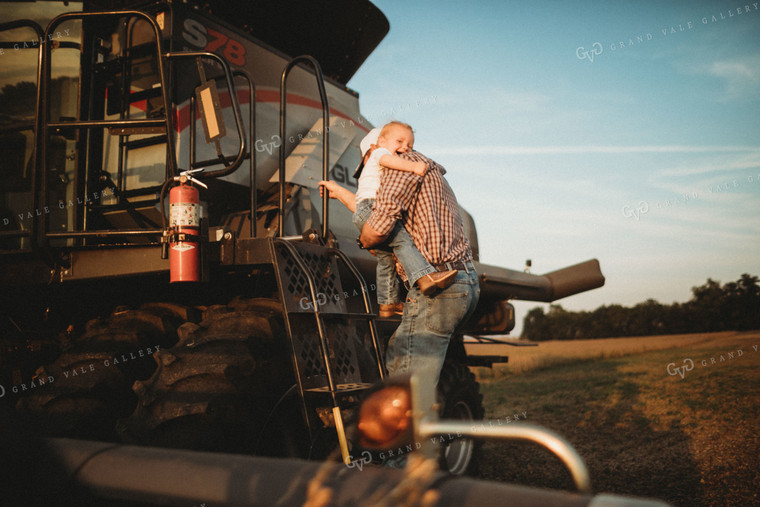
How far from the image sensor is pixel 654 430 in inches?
319

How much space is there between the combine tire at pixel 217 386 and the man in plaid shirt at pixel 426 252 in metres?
0.64

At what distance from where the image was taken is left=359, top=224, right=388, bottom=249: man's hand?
3.11 m

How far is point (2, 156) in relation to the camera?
436 centimetres

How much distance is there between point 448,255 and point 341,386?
86 centimetres

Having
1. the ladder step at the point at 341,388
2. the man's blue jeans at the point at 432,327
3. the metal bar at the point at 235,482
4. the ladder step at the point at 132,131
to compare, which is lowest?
the metal bar at the point at 235,482

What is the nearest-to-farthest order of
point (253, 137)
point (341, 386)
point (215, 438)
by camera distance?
point (215, 438) → point (341, 386) → point (253, 137)

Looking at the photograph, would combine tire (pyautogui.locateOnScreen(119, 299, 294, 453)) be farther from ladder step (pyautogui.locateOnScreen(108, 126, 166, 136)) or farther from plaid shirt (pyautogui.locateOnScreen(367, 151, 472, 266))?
ladder step (pyautogui.locateOnScreen(108, 126, 166, 136))

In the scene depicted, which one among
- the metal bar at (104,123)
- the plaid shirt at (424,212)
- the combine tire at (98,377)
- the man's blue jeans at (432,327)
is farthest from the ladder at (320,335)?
the metal bar at (104,123)

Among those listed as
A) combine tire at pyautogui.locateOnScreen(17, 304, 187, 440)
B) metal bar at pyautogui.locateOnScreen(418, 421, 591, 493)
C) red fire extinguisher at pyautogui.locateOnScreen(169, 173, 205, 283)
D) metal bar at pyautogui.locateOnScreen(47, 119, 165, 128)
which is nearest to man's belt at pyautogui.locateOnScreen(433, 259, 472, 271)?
red fire extinguisher at pyautogui.locateOnScreen(169, 173, 205, 283)

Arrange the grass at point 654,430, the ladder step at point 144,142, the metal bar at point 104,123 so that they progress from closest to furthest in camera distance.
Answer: the metal bar at point 104,123, the ladder step at point 144,142, the grass at point 654,430

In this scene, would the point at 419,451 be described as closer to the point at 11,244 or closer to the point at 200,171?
the point at 200,171

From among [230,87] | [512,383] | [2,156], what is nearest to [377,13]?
[230,87]

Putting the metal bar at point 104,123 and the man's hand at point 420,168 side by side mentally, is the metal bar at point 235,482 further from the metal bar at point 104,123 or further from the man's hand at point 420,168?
the metal bar at point 104,123

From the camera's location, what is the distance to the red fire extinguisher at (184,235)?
3.16m
